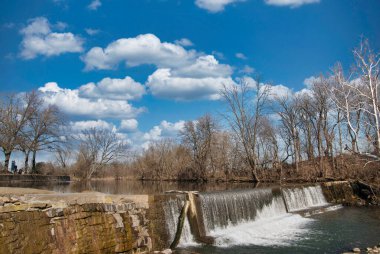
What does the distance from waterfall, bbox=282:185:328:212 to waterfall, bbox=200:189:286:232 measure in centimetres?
98

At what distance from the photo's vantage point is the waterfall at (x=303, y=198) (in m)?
17.4

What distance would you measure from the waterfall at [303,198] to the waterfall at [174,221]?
7887 millimetres

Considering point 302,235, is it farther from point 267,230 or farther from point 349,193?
point 349,193

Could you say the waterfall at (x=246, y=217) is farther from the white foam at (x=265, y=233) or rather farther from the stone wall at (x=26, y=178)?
the stone wall at (x=26, y=178)

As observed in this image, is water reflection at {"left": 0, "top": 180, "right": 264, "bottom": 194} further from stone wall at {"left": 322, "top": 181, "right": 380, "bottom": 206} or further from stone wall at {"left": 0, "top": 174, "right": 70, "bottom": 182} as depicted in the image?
stone wall at {"left": 322, "top": 181, "right": 380, "bottom": 206}

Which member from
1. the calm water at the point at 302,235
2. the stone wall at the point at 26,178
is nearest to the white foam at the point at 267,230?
the calm water at the point at 302,235

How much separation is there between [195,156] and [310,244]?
3074cm

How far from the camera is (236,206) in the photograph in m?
13.7

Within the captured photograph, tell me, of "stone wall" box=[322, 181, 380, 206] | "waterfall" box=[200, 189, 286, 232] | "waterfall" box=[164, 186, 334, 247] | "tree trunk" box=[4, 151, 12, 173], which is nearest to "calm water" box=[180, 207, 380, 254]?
"waterfall" box=[164, 186, 334, 247]

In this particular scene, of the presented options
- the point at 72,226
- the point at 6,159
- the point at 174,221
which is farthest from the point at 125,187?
the point at 72,226

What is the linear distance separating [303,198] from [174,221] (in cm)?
1049

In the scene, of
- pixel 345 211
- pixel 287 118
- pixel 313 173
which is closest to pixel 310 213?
pixel 345 211

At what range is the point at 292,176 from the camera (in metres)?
29.5

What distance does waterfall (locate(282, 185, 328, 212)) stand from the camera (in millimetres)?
17413
